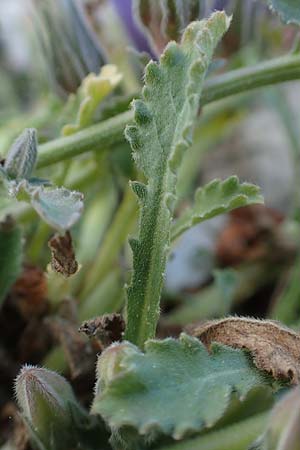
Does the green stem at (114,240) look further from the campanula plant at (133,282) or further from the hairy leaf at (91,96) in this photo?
the hairy leaf at (91,96)

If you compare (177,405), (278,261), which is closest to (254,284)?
(278,261)

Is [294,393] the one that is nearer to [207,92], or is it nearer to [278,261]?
[207,92]

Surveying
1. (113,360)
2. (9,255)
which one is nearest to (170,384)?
(113,360)

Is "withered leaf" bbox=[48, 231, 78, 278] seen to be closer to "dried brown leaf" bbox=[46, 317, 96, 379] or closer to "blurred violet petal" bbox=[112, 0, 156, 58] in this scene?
"dried brown leaf" bbox=[46, 317, 96, 379]

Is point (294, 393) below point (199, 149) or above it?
below

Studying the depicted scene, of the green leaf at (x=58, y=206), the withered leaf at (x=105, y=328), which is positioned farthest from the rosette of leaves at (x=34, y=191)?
the withered leaf at (x=105, y=328)

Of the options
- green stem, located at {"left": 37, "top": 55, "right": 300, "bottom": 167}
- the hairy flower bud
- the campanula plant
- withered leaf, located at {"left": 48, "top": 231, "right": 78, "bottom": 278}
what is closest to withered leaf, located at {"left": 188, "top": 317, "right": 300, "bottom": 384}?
the campanula plant

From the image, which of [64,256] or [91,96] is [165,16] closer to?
[91,96]
